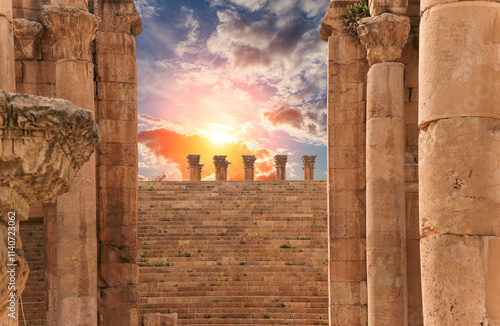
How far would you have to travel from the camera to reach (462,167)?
546cm

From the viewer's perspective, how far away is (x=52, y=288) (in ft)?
37.6

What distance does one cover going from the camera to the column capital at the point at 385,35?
10602 millimetres

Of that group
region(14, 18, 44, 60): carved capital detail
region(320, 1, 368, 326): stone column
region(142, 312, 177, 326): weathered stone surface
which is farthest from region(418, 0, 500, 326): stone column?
region(142, 312, 177, 326): weathered stone surface

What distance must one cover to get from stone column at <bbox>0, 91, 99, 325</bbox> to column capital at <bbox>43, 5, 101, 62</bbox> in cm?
645

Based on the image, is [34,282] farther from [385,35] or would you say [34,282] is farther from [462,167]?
[462,167]

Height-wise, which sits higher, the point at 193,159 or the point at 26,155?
the point at 193,159

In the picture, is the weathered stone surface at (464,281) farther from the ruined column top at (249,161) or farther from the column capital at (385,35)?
the ruined column top at (249,161)

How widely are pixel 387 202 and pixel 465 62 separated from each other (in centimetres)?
539

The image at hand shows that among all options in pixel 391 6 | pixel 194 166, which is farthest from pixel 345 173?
pixel 194 166

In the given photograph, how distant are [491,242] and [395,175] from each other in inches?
206

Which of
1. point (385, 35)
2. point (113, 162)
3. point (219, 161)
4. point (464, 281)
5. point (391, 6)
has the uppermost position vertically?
point (391, 6)

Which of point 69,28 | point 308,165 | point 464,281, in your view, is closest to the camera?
point 464,281

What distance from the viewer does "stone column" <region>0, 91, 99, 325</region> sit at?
13.3 feet

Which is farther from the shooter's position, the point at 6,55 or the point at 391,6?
the point at 391,6
